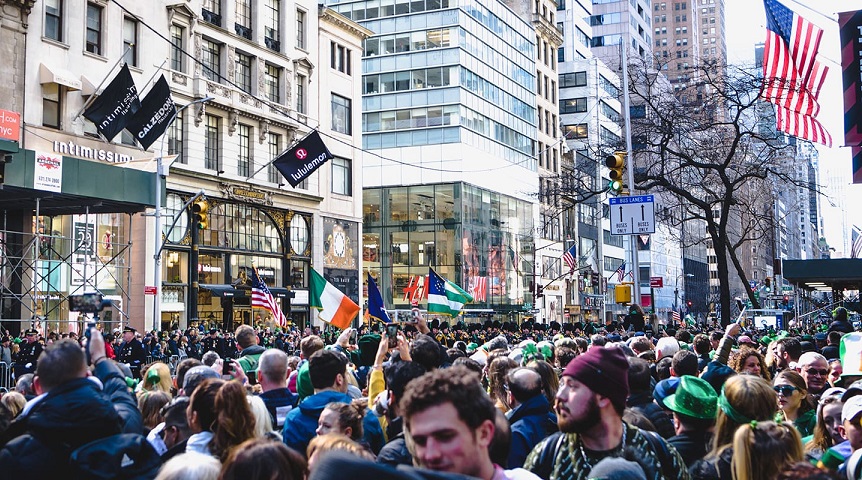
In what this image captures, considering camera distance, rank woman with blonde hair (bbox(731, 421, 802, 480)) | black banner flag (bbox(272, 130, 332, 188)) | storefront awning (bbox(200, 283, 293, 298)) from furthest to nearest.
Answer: storefront awning (bbox(200, 283, 293, 298)), black banner flag (bbox(272, 130, 332, 188)), woman with blonde hair (bbox(731, 421, 802, 480))

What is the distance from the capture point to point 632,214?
727 inches

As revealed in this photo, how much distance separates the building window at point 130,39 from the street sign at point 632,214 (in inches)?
1007

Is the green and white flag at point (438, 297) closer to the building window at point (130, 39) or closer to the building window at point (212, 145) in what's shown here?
the building window at point (212, 145)

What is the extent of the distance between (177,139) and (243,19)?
319 inches

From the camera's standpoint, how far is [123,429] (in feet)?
18.4

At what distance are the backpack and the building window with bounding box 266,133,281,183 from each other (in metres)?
40.4

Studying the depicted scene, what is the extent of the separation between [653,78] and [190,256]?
2210 cm

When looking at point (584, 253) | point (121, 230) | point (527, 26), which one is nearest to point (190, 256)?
point (121, 230)

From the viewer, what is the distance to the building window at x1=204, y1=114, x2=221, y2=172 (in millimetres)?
41328

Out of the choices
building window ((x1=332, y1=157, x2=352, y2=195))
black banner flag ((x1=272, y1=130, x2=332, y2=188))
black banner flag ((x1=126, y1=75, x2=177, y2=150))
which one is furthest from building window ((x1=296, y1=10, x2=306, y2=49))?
black banner flag ((x1=126, y1=75, x2=177, y2=150))

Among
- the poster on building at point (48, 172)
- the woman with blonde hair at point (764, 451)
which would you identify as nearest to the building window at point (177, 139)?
the poster on building at point (48, 172)

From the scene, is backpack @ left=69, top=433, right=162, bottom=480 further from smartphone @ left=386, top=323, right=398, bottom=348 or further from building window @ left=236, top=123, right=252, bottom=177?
building window @ left=236, top=123, right=252, bottom=177

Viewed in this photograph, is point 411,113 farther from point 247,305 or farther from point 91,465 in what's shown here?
point 91,465

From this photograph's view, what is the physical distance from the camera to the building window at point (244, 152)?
43359 mm
